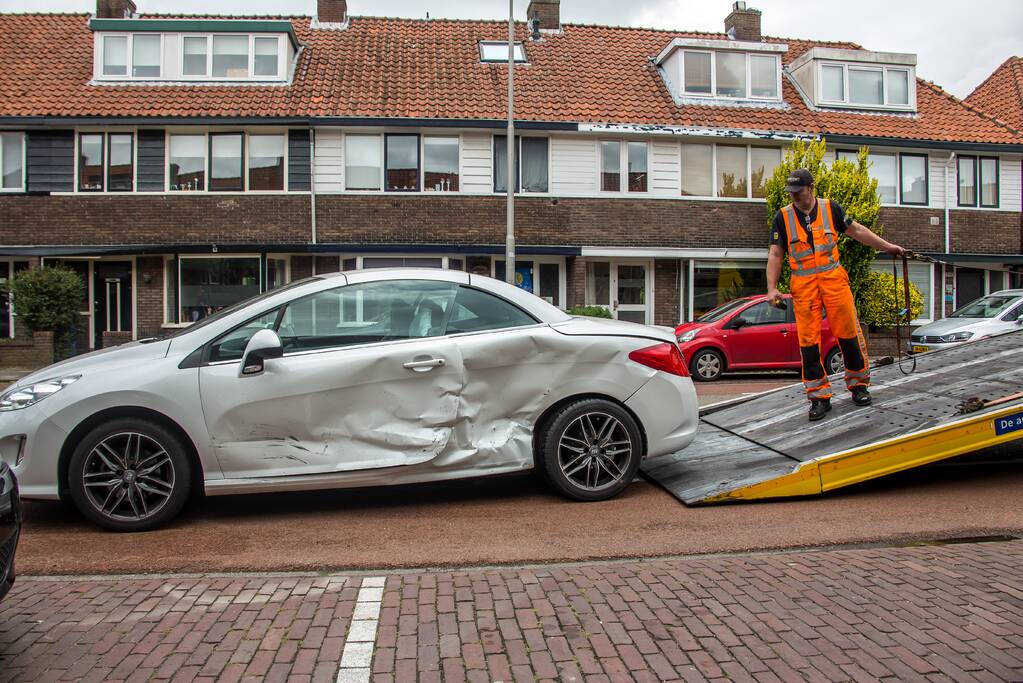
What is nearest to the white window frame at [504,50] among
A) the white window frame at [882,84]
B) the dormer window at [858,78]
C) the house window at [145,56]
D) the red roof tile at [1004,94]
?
the dormer window at [858,78]

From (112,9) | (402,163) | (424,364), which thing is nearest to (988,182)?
(402,163)

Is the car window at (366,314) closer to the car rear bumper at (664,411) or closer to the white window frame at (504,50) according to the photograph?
the car rear bumper at (664,411)

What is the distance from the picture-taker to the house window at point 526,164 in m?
21.0

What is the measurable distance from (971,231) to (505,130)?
14.0 m

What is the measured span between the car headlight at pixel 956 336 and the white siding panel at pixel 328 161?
13970 mm

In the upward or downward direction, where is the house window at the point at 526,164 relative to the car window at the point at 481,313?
upward

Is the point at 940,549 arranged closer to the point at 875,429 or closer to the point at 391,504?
the point at 875,429

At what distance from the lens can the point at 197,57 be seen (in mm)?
21141

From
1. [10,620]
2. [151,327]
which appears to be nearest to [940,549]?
[10,620]

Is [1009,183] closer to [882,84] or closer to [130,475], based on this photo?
[882,84]

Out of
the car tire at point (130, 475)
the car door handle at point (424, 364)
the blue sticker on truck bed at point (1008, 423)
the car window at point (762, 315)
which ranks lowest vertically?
the car tire at point (130, 475)

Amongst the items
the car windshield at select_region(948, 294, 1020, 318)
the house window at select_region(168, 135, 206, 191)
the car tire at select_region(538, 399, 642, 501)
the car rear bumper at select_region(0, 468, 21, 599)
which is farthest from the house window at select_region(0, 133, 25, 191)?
the car windshield at select_region(948, 294, 1020, 318)

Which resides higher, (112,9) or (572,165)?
(112,9)

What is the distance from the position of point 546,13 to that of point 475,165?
741 cm
